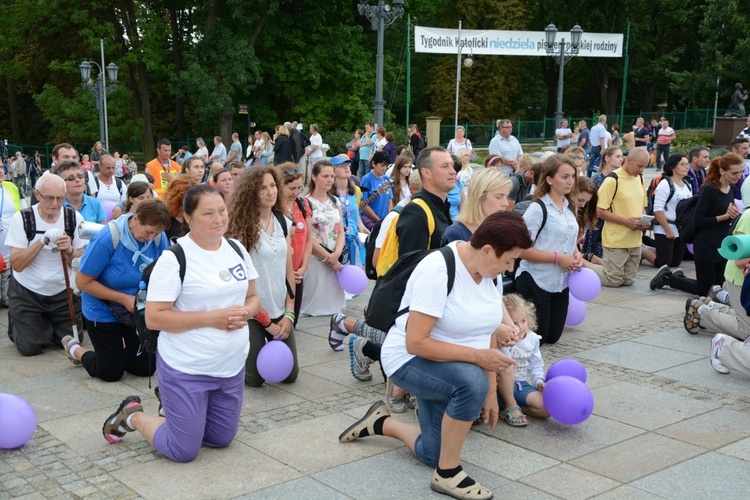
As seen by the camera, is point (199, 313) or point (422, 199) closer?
point (199, 313)

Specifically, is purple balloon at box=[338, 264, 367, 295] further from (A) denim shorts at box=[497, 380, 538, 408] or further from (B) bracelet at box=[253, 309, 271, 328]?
(A) denim shorts at box=[497, 380, 538, 408]

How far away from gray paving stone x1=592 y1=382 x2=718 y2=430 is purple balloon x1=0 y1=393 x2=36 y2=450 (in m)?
3.92

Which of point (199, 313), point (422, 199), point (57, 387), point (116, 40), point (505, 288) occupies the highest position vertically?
point (116, 40)

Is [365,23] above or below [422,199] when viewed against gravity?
above

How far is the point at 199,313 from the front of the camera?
15.9ft

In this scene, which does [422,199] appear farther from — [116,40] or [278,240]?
[116,40]

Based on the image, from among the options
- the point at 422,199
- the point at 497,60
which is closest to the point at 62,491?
the point at 422,199

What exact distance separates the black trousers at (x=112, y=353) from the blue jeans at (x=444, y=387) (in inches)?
111

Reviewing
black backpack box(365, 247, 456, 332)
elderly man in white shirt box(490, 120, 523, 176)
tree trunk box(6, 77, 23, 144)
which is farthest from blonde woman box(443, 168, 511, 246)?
tree trunk box(6, 77, 23, 144)

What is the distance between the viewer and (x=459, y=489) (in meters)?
4.50

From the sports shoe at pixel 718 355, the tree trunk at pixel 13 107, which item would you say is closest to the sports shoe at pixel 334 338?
the sports shoe at pixel 718 355

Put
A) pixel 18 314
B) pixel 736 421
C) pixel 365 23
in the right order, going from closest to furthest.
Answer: pixel 736 421
pixel 18 314
pixel 365 23

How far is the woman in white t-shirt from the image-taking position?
190 inches

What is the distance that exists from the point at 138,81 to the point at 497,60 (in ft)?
70.7
